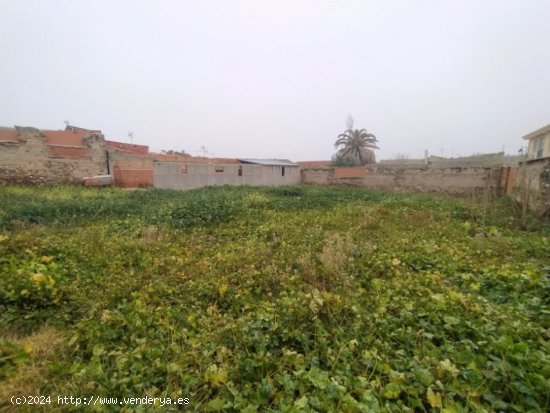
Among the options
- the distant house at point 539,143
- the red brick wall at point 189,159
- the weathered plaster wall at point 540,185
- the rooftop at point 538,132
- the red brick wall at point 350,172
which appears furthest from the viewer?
the red brick wall at point 350,172

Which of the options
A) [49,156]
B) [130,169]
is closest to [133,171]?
[130,169]

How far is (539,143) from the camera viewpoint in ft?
49.1

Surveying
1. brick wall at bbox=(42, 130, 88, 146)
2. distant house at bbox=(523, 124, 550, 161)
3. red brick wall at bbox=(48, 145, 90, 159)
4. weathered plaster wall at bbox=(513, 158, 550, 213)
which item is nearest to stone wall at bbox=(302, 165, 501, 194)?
distant house at bbox=(523, 124, 550, 161)

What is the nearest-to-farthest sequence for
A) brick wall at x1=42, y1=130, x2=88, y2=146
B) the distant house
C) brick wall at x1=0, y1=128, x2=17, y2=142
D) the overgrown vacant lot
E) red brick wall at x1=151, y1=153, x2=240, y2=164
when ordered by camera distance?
the overgrown vacant lot → brick wall at x1=0, y1=128, x2=17, y2=142 → brick wall at x1=42, y1=130, x2=88, y2=146 → the distant house → red brick wall at x1=151, y1=153, x2=240, y2=164

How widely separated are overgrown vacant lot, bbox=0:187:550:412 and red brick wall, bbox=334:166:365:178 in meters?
12.2

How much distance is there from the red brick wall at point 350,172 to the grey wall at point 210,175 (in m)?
3.69

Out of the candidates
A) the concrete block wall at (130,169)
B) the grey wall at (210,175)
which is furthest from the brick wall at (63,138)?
the grey wall at (210,175)

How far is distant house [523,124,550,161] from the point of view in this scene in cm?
1380

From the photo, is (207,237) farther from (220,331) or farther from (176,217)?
(220,331)

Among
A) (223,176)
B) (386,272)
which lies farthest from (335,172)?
(386,272)

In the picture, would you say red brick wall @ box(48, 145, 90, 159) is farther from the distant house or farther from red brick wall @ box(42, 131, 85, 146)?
the distant house

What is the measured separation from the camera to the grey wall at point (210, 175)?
13.8 metres

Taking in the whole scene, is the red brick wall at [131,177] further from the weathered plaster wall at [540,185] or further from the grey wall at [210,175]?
the weathered plaster wall at [540,185]

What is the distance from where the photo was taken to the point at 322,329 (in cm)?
239
